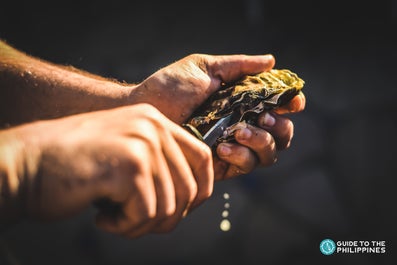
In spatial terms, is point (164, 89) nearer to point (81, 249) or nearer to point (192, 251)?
point (192, 251)

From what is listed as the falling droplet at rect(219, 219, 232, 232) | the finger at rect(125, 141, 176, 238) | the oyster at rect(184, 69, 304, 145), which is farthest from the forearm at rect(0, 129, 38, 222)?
the falling droplet at rect(219, 219, 232, 232)

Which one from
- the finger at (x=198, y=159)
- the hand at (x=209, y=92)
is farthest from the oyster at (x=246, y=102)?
the finger at (x=198, y=159)

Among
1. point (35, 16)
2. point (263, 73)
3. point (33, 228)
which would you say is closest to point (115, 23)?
point (35, 16)

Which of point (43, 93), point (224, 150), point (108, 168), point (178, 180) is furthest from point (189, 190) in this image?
point (43, 93)

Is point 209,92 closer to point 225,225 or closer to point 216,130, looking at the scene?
point 216,130

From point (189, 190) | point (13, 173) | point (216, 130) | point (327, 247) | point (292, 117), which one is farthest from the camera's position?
point (292, 117)

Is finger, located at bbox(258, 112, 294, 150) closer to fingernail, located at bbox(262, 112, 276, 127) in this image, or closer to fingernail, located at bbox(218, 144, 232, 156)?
fingernail, located at bbox(262, 112, 276, 127)
